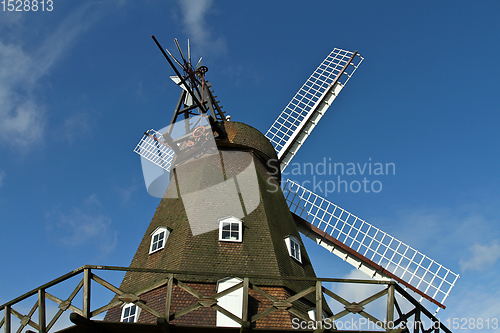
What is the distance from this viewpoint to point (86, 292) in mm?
8219

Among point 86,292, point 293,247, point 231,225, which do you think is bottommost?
point 86,292

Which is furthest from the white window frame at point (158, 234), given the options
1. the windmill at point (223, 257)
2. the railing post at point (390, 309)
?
the railing post at point (390, 309)

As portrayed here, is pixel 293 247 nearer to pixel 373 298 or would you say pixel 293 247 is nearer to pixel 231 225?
pixel 231 225

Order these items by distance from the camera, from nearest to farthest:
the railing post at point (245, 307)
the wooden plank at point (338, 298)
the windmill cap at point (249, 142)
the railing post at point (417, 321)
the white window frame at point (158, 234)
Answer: the railing post at point (245, 307) < the wooden plank at point (338, 298) < the railing post at point (417, 321) < the white window frame at point (158, 234) < the windmill cap at point (249, 142)

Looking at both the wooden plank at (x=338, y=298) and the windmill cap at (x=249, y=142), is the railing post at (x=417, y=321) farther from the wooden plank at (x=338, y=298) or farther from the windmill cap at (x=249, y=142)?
the windmill cap at (x=249, y=142)

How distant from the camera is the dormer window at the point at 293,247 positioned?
12930 millimetres

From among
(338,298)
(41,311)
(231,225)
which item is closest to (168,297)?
(41,311)

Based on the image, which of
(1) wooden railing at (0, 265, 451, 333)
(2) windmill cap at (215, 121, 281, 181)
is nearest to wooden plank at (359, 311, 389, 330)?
(1) wooden railing at (0, 265, 451, 333)

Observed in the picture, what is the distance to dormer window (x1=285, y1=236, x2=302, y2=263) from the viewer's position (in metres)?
12.9

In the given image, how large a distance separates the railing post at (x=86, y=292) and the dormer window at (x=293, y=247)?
237 inches

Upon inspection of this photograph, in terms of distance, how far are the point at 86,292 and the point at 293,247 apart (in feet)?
21.3

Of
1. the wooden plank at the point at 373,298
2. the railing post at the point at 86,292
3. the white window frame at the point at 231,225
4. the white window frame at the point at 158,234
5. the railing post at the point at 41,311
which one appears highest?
the white window frame at the point at 231,225

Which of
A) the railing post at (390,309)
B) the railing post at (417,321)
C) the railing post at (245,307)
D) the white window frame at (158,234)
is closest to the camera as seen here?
the railing post at (245,307)

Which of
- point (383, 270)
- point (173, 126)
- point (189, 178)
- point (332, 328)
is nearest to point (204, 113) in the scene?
point (173, 126)
